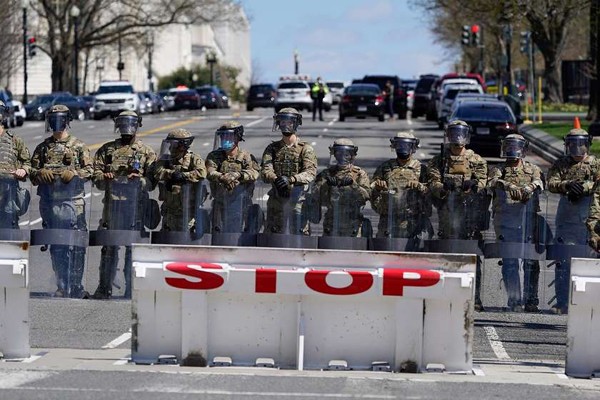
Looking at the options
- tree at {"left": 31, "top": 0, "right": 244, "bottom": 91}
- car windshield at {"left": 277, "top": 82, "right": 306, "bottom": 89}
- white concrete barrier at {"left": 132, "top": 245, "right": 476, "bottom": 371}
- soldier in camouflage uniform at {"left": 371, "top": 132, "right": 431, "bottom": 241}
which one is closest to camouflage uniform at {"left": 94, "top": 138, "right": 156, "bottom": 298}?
→ soldier in camouflage uniform at {"left": 371, "top": 132, "right": 431, "bottom": 241}

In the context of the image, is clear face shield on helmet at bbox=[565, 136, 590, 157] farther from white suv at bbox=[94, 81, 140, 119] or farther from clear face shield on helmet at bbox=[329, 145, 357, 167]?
white suv at bbox=[94, 81, 140, 119]

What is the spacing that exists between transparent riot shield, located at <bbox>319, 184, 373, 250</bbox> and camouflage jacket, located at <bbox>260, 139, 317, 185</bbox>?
0.31 metres

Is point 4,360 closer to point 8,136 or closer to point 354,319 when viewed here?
point 354,319

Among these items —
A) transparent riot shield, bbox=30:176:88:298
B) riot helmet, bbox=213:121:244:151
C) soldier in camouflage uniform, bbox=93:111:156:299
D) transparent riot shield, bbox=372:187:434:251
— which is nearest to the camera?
riot helmet, bbox=213:121:244:151

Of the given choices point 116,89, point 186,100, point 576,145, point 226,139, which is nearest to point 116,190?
point 226,139

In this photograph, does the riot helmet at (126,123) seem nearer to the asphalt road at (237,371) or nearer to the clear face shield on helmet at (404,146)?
the asphalt road at (237,371)

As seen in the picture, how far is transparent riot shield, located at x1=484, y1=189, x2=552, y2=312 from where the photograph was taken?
47.5 feet

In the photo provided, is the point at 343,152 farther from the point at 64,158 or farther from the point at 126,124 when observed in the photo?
the point at 64,158

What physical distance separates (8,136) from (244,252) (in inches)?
200

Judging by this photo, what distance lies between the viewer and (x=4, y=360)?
10898mm

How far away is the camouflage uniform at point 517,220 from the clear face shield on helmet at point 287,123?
2.02 metres

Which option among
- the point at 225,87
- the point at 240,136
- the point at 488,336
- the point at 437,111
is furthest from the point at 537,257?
the point at 225,87

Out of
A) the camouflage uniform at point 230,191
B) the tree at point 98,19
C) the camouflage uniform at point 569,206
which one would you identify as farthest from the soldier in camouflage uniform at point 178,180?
the tree at point 98,19

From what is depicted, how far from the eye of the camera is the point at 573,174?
551 inches
